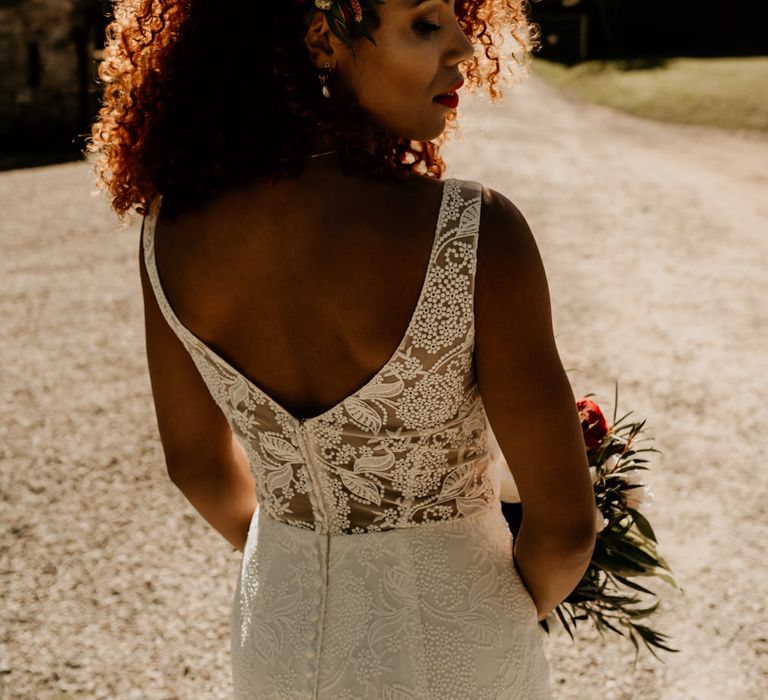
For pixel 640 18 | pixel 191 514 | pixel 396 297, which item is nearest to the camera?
pixel 396 297

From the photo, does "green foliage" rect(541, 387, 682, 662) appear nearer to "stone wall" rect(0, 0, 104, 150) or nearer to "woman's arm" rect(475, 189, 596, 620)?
"woman's arm" rect(475, 189, 596, 620)

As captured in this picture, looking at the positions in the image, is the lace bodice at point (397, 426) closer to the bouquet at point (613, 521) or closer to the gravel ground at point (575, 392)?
the bouquet at point (613, 521)

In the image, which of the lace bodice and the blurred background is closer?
the lace bodice

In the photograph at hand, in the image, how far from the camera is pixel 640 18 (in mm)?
23891

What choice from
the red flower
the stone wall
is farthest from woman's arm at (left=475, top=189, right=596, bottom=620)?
the stone wall

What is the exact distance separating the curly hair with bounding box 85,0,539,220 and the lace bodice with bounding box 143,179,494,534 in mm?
127

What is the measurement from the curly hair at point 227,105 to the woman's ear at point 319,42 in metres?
0.01

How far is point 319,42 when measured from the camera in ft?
4.30

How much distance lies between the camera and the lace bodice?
47.9 inches

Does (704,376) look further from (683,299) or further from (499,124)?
(499,124)

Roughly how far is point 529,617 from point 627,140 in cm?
1305

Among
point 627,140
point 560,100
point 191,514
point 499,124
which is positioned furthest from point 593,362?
point 560,100

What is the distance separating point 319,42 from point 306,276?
0.35m

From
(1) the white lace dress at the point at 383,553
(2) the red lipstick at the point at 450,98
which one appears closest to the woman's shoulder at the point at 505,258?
(1) the white lace dress at the point at 383,553
